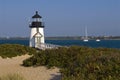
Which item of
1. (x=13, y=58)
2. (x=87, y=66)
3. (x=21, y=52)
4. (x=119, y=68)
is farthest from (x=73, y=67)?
(x=21, y=52)

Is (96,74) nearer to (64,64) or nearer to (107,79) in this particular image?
(107,79)

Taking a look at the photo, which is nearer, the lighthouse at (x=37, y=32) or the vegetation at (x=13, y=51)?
the vegetation at (x=13, y=51)

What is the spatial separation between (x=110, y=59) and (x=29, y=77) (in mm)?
4379

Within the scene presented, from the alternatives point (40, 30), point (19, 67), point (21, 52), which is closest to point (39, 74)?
point (19, 67)

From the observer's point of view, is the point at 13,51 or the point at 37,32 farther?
the point at 37,32

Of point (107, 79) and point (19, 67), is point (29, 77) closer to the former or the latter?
point (19, 67)

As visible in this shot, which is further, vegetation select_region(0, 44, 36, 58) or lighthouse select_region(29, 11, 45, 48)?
lighthouse select_region(29, 11, 45, 48)

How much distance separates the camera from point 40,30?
45031 millimetres

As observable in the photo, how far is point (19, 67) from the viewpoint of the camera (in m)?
20.9

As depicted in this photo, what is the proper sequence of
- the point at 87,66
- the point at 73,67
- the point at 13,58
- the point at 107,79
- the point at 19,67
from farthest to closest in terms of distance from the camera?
the point at 13,58
the point at 19,67
the point at 73,67
the point at 87,66
the point at 107,79

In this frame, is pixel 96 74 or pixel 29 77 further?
pixel 29 77

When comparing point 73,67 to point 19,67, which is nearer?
point 73,67

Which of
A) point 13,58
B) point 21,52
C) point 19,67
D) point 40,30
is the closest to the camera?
point 19,67

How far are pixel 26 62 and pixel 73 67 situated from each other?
629cm
